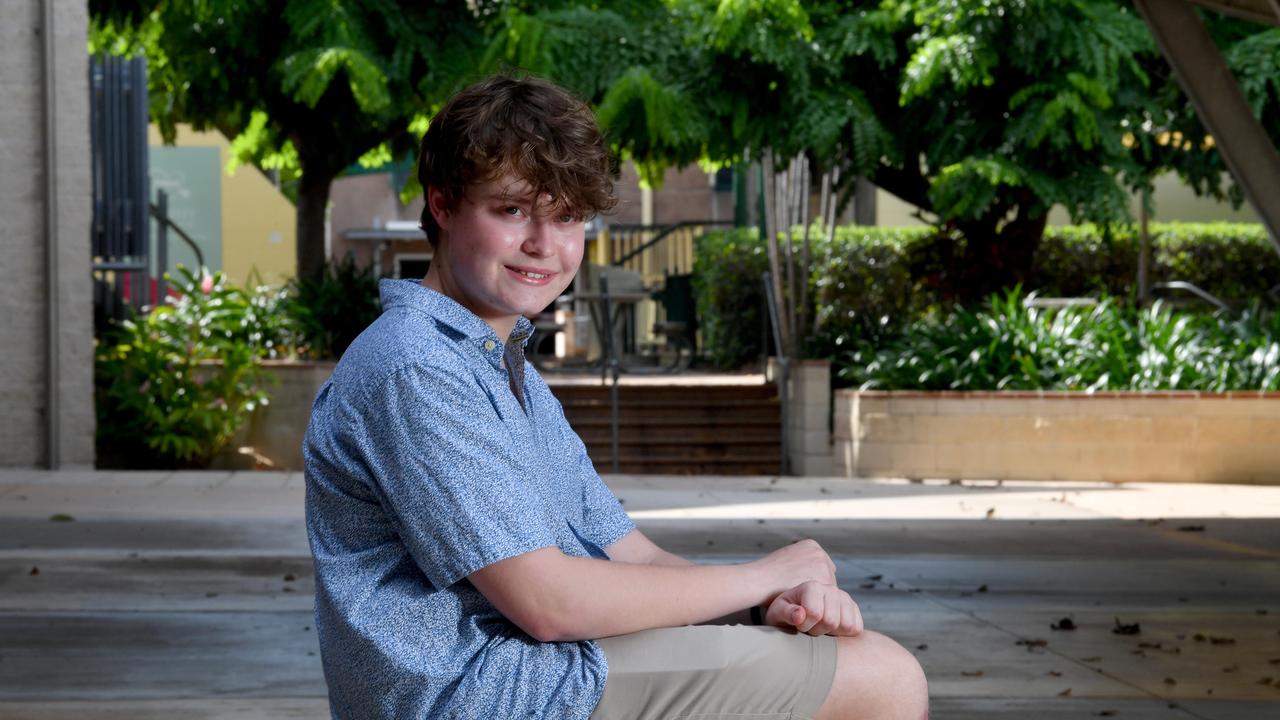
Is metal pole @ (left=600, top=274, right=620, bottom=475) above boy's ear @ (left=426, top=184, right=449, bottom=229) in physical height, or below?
below

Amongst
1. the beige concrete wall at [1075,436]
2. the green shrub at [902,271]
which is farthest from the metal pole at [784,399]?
the green shrub at [902,271]

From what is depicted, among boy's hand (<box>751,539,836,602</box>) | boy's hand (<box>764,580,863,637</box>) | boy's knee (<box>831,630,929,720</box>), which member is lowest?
boy's knee (<box>831,630,929,720</box>)

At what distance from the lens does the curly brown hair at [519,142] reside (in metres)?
1.95

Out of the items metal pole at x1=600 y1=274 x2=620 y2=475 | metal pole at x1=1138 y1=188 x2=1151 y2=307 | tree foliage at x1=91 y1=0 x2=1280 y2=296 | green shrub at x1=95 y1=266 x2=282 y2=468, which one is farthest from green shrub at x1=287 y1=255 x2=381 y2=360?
metal pole at x1=1138 y1=188 x2=1151 y2=307

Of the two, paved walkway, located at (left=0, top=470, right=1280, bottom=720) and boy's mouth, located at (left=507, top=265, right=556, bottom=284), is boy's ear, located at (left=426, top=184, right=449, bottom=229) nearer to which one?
boy's mouth, located at (left=507, top=265, right=556, bottom=284)

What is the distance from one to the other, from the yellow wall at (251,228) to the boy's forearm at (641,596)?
76.3 ft

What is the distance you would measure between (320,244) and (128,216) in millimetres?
3085

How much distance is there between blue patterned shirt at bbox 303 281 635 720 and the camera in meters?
1.81

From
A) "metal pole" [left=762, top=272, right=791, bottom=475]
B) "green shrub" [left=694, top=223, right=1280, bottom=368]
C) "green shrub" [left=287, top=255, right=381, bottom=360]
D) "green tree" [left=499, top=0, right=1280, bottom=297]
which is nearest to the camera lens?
"green tree" [left=499, top=0, right=1280, bottom=297]

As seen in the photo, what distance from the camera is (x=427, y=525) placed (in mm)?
1810

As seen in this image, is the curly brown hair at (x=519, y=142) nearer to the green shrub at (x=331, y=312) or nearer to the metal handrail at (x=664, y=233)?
the green shrub at (x=331, y=312)

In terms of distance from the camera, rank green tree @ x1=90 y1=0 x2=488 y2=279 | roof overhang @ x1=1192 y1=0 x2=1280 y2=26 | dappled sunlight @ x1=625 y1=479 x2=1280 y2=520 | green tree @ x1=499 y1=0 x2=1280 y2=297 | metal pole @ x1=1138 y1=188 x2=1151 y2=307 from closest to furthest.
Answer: roof overhang @ x1=1192 y1=0 x2=1280 y2=26
dappled sunlight @ x1=625 y1=479 x2=1280 y2=520
green tree @ x1=499 y1=0 x2=1280 y2=297
green tree @ x1=90 y1=0 x2=488 y2=279
metal pole @ x1=1138 y1=188 x2=1151 y2=307

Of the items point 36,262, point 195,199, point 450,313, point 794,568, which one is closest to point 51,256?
point 36,262

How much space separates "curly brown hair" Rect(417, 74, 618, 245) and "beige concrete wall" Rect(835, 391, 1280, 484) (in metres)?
8.77
